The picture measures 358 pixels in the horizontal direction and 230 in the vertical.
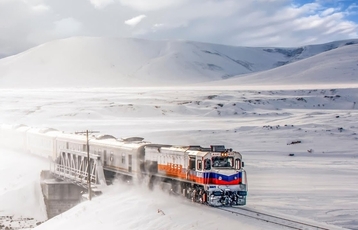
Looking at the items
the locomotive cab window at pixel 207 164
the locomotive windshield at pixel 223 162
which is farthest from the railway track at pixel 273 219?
the locomotive windshield at pixel 223 162

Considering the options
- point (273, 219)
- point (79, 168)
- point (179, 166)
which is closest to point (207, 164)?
point (179, 166)

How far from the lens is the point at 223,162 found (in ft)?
96.6

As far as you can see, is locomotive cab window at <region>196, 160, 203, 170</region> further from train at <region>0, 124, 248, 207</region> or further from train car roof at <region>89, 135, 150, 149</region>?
train car roof at <region>89, 135, 150, 149</region>

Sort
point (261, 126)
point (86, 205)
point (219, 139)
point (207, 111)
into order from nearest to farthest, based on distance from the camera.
Result: point (86, 205) → point (219, 139) → point (261, 126) → point (207, 111)

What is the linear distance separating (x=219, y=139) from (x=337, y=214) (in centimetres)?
3621

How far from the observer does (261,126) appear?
75.0 m

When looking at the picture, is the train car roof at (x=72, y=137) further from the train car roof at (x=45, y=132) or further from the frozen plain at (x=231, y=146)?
the frozen plain at (x=231, y=146)

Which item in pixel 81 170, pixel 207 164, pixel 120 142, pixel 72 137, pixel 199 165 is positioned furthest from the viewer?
pixel 72 137

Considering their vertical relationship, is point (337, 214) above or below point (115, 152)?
below

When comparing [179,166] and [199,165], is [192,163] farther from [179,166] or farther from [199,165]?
[179,166]

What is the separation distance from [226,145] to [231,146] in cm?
103

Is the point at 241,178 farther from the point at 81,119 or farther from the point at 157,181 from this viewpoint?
the point at 81,119

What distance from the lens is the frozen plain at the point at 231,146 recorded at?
28.7 metres

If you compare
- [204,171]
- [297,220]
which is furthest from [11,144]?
[297,220]
